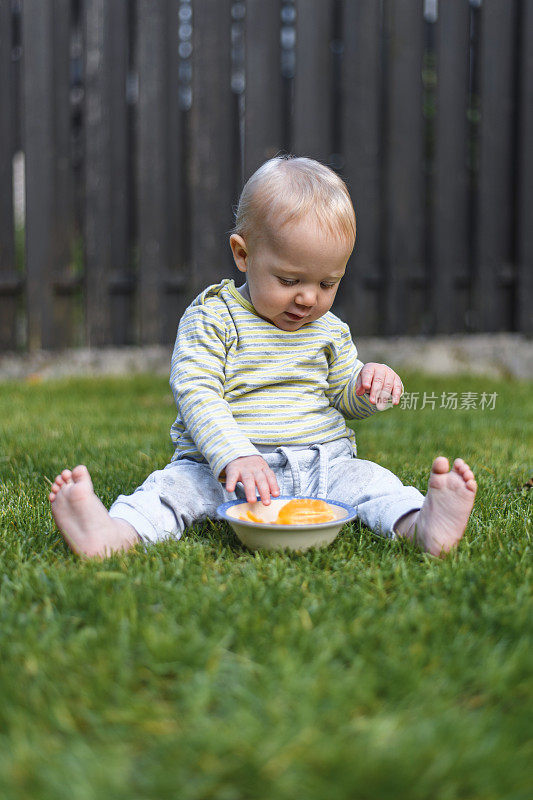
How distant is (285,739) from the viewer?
84 centimetres

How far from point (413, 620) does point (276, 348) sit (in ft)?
3.02

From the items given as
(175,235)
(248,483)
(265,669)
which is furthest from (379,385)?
(175,235)

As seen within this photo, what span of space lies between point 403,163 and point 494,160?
0.60m

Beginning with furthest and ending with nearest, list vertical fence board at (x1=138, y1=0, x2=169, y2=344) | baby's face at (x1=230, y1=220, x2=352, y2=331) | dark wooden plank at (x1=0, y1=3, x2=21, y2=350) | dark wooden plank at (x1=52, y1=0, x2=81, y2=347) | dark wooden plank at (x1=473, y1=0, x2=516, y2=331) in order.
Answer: dark wooden plank at (x1=473, y1=0, x2=516, y2=331), dark wooden plank at (x1=0, y1=3, x2=21, y2=350), dark wooden plank at (x1=52, y1=0, x2=81, y2=347), vertical fence board at (x1=138, y1=0, x2=169, y2=344), baby's face at (x1=230, y1=220, x2=352, y2=331)

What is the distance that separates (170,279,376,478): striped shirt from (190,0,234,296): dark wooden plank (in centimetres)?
244

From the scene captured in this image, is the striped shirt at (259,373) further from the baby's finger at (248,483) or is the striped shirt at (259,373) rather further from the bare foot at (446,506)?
the bare foot at (446,506)

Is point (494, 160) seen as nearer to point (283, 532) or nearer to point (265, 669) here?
point (283, 532)

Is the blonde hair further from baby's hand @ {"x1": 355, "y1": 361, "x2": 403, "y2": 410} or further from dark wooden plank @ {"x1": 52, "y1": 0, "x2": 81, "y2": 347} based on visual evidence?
dark wooden plank @ {"x1": 52, "y1": 0, "x2": 81, "y2": 347}

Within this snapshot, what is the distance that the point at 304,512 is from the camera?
1.63m

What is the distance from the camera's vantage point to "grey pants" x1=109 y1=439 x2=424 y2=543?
166cm

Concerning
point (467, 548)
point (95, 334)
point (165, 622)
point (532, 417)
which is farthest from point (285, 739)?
point (95, 334)

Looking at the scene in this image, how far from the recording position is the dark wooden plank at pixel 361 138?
4445 mm

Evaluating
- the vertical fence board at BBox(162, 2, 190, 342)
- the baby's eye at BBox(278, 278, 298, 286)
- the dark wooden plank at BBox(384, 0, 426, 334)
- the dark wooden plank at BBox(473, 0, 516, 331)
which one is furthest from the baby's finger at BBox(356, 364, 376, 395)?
the dark wooden plank at BBox(473, 0, 516, 331)

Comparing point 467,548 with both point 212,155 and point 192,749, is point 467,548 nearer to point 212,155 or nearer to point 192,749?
point 192,749
